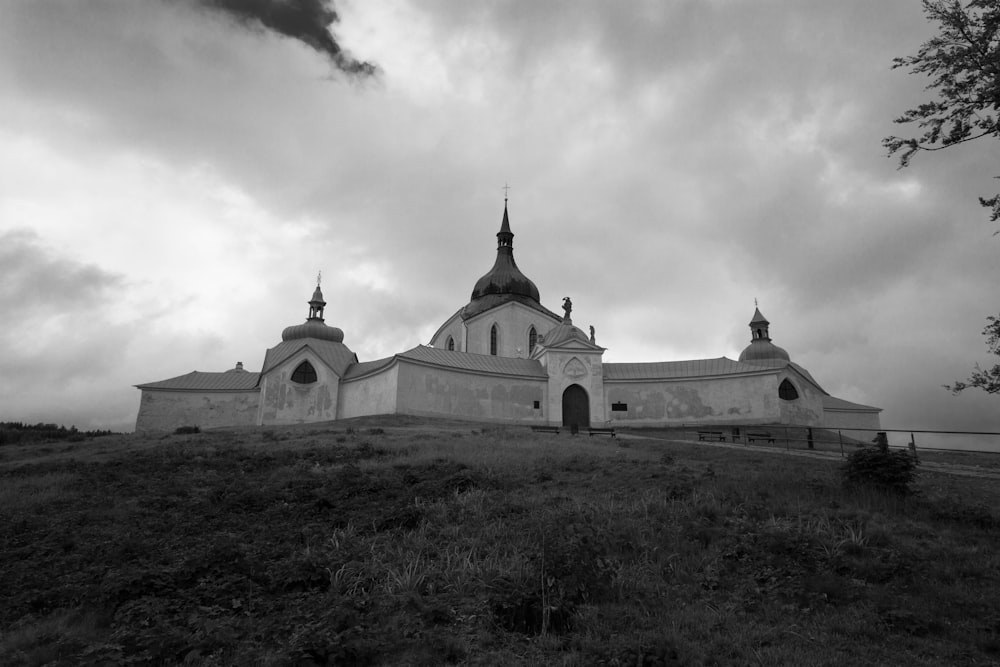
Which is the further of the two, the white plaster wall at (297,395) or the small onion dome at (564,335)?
the small onion dome at (564,335)

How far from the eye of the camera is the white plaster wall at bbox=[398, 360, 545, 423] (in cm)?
3772

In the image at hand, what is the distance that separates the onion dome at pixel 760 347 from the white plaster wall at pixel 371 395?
2526cm

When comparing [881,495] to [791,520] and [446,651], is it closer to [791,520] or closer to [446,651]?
[791,520]

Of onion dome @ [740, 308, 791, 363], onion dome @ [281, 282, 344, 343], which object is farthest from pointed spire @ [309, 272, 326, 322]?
onion dome @ [740, 308, 791, 363]

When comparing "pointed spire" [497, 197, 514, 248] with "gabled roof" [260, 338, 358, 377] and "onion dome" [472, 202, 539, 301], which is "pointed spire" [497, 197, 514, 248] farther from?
"gabled roof" [260, 338, 358, 377]

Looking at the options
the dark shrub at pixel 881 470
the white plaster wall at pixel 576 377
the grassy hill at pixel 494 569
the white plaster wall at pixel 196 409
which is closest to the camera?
the grassy hill at pixel 494 569

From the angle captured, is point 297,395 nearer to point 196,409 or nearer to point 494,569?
point 196,409

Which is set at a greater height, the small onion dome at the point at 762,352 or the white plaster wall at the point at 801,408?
the small onion dome at the point at 762,352

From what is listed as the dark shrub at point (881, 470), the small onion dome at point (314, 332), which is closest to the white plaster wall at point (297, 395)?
the small onion dome at point (314, 332)

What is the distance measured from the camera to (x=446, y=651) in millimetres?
6734

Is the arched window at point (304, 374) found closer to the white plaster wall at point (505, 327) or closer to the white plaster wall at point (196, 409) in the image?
the white plaster wall at point (196, 409)

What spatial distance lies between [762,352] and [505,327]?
1882 centimetres

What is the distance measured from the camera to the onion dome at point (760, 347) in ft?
150

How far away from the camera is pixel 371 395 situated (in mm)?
39812
